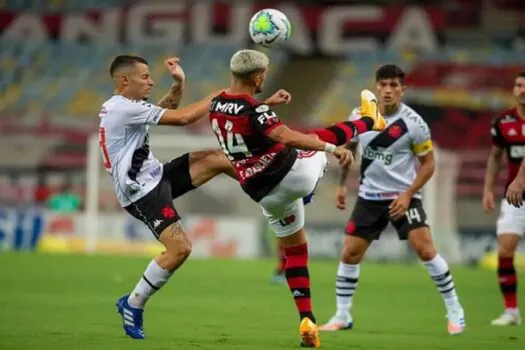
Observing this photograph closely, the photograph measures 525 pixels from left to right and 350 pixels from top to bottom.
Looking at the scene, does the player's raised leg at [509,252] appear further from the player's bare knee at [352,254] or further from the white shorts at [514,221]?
the player's bare knee at [352,254]

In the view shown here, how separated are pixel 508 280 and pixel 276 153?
3849mm

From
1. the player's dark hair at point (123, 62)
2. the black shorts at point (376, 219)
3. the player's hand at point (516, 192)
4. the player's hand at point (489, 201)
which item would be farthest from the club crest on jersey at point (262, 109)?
the player's hand at point (489, 201)

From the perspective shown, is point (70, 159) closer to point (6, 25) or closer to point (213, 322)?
point (6, 25)

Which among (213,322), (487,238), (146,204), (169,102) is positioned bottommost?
(487,238)

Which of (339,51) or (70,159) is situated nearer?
(70,159)

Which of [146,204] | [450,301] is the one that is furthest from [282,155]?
[450,301]

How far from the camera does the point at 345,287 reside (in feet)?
35.2

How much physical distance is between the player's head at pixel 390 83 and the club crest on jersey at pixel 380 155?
46 cm

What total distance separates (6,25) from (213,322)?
2275 cm

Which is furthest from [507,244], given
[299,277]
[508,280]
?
[299,277]

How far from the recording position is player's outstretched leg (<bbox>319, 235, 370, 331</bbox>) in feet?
34.9

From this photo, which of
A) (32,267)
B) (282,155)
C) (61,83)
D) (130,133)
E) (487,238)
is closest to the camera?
(282,155)

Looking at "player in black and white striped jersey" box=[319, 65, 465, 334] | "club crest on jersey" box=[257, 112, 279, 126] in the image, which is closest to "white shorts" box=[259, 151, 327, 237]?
"club crest on jersey" box=[257, 112, 279, 126]

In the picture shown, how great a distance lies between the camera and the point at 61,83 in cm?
3095
